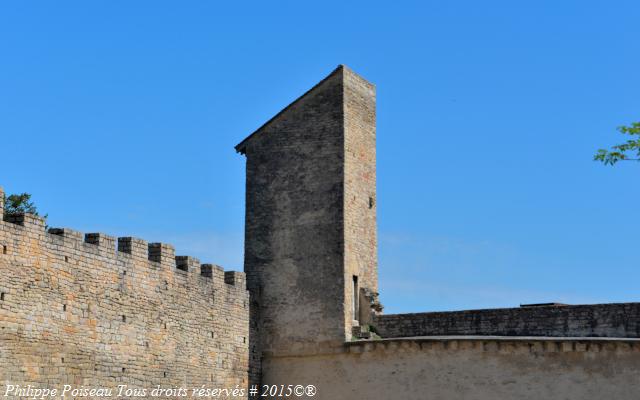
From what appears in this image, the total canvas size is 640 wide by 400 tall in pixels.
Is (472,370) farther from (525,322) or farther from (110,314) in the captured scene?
(110,314)

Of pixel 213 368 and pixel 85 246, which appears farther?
pixel 213 368

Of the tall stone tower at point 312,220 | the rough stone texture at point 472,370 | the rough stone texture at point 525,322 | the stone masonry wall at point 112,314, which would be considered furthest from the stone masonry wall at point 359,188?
the stone masonry wall at point 112,314

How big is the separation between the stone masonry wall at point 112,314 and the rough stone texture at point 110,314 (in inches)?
0.7

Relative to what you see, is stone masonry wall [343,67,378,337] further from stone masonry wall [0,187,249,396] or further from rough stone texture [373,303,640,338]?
stone masonry wall [0,187,249,396]

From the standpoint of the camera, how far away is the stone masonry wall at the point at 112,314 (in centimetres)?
1775

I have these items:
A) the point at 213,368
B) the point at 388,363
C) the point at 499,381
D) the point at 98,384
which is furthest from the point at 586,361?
the point at 98,384

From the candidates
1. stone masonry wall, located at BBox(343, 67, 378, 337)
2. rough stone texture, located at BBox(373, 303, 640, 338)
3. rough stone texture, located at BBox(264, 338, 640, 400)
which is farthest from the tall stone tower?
rough stone texture, located at BBox(373, 303, 640, 338)

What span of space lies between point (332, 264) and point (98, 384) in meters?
6.56

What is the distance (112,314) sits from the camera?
19938 millimetres

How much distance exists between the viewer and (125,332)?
20.2 m

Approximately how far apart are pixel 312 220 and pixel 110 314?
6117 millimetres

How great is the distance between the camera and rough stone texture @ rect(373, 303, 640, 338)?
72.7 ft

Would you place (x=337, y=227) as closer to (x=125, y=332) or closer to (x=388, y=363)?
(x=388, y=363)

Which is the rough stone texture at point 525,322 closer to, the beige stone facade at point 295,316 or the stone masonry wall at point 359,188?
the beige stone facade at point 295,316
